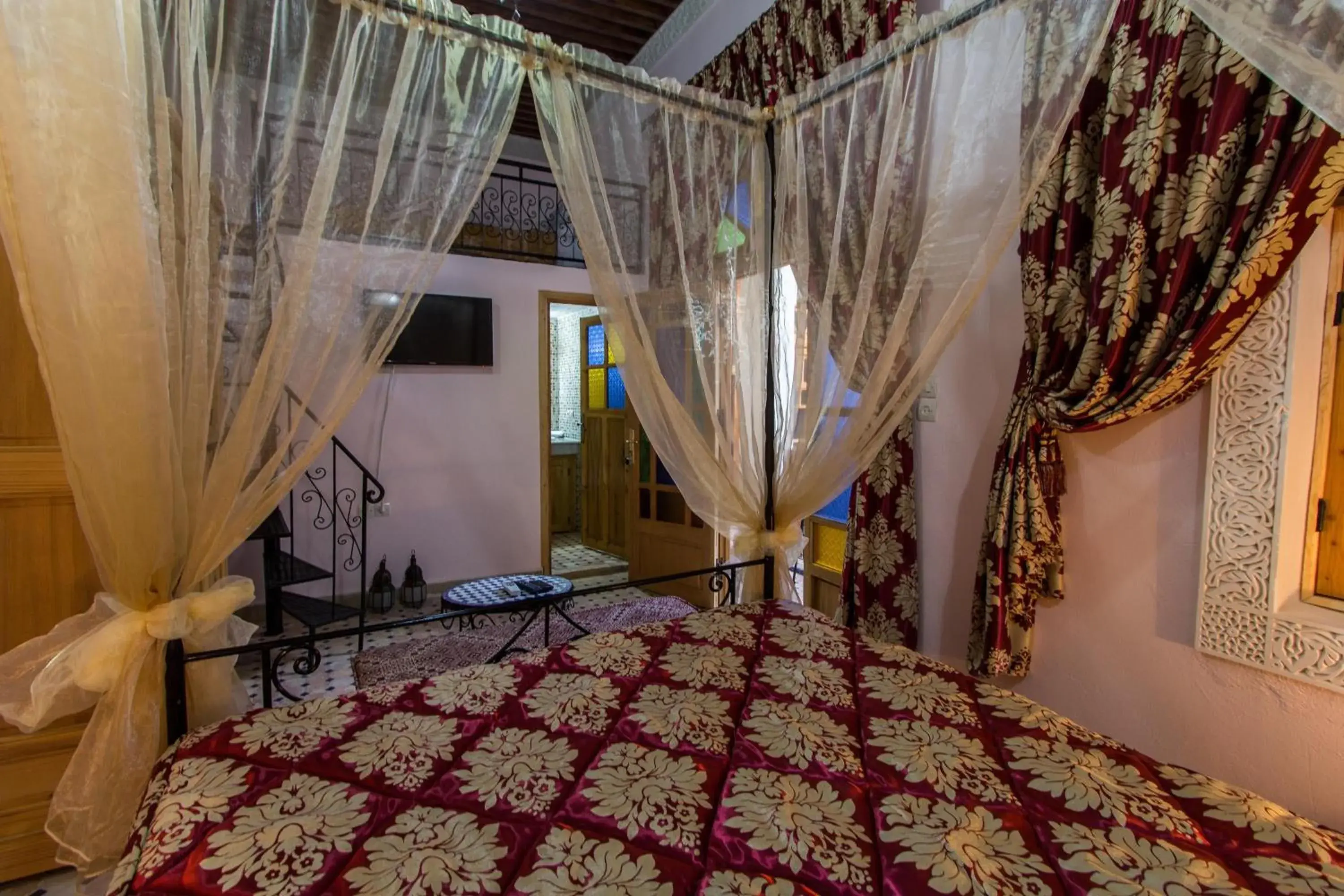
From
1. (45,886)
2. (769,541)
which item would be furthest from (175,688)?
(769,541)

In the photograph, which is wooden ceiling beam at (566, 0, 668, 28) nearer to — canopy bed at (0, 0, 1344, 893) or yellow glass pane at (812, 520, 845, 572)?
canopy bed at (0, 0, 1344, 893)

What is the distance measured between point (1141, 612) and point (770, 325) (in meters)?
1.44

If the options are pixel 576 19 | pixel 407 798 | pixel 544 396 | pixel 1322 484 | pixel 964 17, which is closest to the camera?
pixel 407 798

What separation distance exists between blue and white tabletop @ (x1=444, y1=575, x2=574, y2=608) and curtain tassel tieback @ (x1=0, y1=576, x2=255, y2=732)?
178 cm

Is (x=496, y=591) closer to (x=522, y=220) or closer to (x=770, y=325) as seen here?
(x=770, y=325)

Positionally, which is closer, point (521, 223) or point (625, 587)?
point (625, 587)

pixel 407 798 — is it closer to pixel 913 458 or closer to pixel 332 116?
pixel 332 116

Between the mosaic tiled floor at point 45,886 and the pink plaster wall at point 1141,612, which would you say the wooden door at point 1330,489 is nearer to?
the pink plaster wall at point 1141,612

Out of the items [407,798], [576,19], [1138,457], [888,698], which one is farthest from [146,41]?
[576,19]

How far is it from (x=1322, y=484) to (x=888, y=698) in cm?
114

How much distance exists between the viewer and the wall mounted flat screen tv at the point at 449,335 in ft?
14.7

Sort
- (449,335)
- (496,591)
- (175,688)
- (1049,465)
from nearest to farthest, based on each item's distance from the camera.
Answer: (175,688) → (1049,465) → (496,591) → (449,335)

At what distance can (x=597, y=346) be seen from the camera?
580 centimetres

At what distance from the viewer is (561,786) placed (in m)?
1.27
